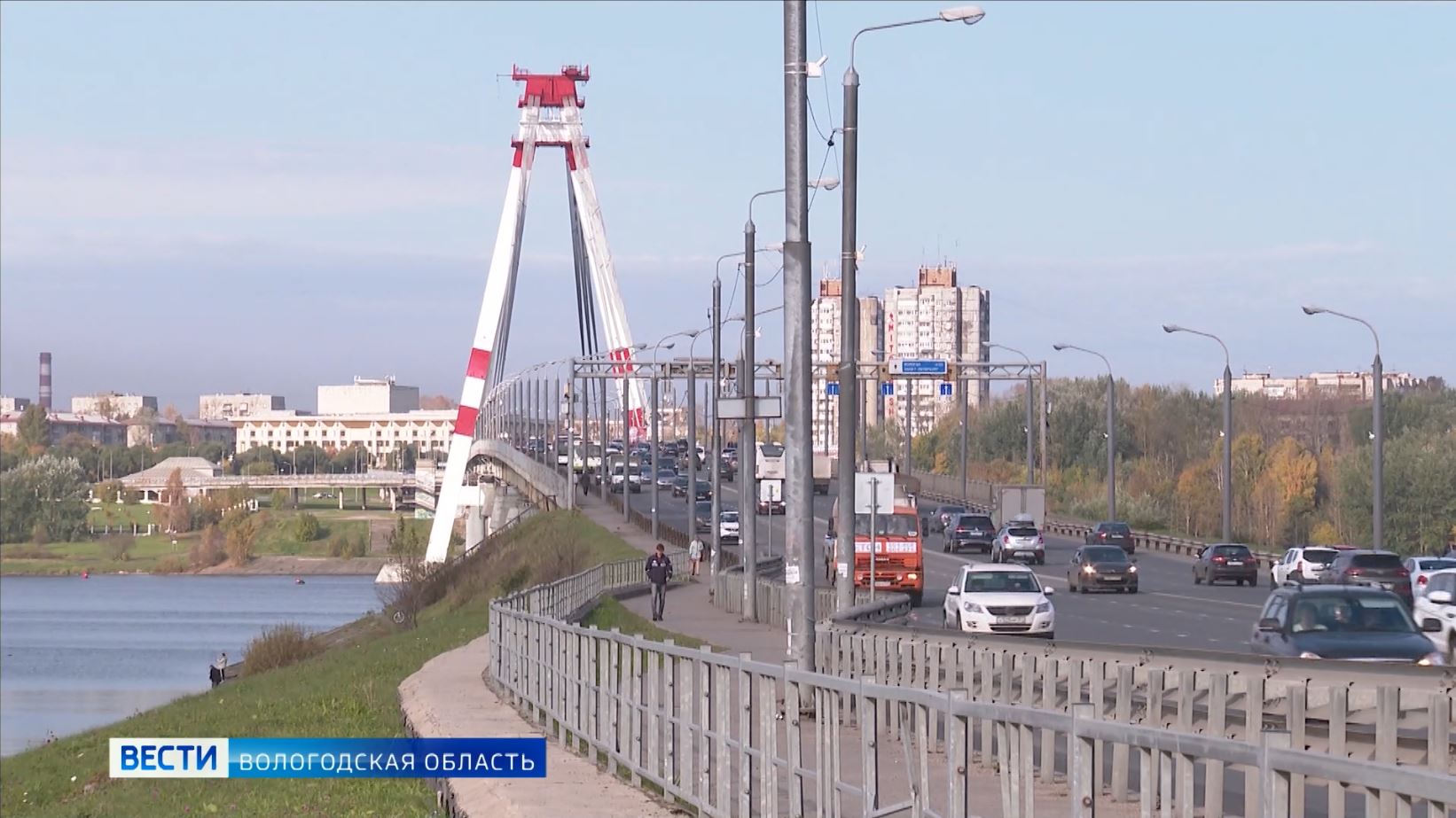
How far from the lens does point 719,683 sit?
12883 millimetres

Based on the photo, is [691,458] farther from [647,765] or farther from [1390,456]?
[647,765]

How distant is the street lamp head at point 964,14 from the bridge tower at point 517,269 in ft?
203

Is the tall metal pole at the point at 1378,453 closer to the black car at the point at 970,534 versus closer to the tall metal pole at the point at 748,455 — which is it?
the tall metal pole at the point at 748,455

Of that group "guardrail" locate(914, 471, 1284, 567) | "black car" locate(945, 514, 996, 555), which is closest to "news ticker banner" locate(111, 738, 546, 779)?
"guardrail" locate(914, 471, 1284, 567)

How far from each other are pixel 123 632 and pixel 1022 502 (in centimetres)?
4409

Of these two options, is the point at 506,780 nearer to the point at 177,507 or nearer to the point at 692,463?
the point at 692,463

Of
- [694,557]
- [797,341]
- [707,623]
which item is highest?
[797,341]

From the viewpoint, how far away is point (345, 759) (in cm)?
1778

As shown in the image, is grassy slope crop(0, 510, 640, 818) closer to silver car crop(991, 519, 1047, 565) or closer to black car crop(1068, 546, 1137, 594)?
black car crop(1068, 546, 1137, 594)

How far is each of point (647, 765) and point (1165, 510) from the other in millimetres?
100885

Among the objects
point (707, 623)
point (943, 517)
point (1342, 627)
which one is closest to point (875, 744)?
point (1342, 627)

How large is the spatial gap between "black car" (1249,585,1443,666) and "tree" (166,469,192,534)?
177805 mm

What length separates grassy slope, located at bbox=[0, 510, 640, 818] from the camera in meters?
17.7

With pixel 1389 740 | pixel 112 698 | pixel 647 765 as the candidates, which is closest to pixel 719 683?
pixel 647 765
